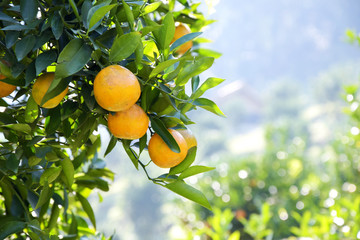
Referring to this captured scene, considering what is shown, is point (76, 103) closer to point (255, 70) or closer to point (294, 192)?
point (294, 192)

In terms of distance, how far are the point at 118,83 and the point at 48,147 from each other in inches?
6.4

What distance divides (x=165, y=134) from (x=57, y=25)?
0.43 feet

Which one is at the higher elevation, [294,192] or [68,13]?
[68,13]

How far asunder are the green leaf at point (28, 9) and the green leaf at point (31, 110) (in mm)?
77

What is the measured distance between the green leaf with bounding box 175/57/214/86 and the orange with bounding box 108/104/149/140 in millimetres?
44

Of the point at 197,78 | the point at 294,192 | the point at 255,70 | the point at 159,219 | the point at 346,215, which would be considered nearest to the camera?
the point at 197,78

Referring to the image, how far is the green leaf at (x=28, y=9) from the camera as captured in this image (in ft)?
1.11

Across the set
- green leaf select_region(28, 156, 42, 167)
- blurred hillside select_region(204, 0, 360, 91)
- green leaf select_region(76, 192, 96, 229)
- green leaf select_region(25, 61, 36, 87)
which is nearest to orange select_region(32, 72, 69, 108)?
green leaf select_region(25, 61, 36, 87)

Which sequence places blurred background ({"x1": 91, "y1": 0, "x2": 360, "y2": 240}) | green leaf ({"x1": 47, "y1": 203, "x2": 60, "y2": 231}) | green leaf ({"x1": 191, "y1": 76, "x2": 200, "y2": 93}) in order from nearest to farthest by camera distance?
green leaf ({"x1": 191, "y1": 76, "x2": 200, "y2": 93}) < green leaf ({"x1": 47, "y1": 203, "x2": 60, "y2": 231}) < blurred background ({"x1": 91, "y1": 0, "x2": 360, "y2": 240})

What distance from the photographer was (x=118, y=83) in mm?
315

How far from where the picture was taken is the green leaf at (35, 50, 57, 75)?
0.32 meters

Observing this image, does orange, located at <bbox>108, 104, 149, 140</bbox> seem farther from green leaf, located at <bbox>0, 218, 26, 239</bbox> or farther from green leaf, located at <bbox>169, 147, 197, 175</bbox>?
green leaf, located at <bbox>0, 218, 26, 239</bbox>

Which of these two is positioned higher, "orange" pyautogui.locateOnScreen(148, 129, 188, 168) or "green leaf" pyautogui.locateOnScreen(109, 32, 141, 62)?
"green leaf" pyautogui.locateOnScreen(109, 32, 141, 62)

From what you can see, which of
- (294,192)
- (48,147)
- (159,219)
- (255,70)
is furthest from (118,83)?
(255,70)
